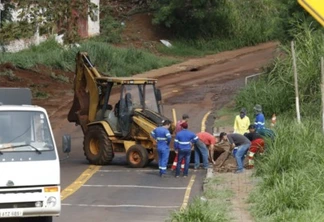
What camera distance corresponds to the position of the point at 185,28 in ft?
182

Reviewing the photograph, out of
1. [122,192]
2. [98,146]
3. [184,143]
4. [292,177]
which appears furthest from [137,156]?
[292,177]

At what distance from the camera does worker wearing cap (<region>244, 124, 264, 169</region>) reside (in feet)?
72.4

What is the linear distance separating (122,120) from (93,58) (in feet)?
64.2

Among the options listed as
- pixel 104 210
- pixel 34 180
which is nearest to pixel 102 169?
pixel 104 210

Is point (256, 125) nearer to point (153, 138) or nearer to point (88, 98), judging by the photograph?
point (153, 138)

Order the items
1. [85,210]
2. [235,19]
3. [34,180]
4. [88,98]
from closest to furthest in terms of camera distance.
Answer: [34,180] < [85,210] < [88,98] < [235,19]

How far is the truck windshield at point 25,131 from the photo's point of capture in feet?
46.1

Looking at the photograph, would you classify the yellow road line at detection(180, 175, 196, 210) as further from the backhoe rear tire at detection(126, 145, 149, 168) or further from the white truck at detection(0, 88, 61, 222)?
the white truck at detection(0, 88, 61, 222)

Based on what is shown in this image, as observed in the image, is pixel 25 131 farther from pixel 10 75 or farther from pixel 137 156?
pixel 10 75

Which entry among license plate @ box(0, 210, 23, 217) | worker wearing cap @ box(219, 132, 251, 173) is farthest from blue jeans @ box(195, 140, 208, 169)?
license plate @ box(0, 210, 23, 217)

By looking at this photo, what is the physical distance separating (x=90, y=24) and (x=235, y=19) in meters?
9.69

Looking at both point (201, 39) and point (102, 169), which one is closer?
point (102, 169)

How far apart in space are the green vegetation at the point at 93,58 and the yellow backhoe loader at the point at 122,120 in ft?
53.2

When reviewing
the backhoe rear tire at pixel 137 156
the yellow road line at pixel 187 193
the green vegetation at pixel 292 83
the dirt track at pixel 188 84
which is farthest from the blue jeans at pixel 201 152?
the green vegetation at pixel 292 83
